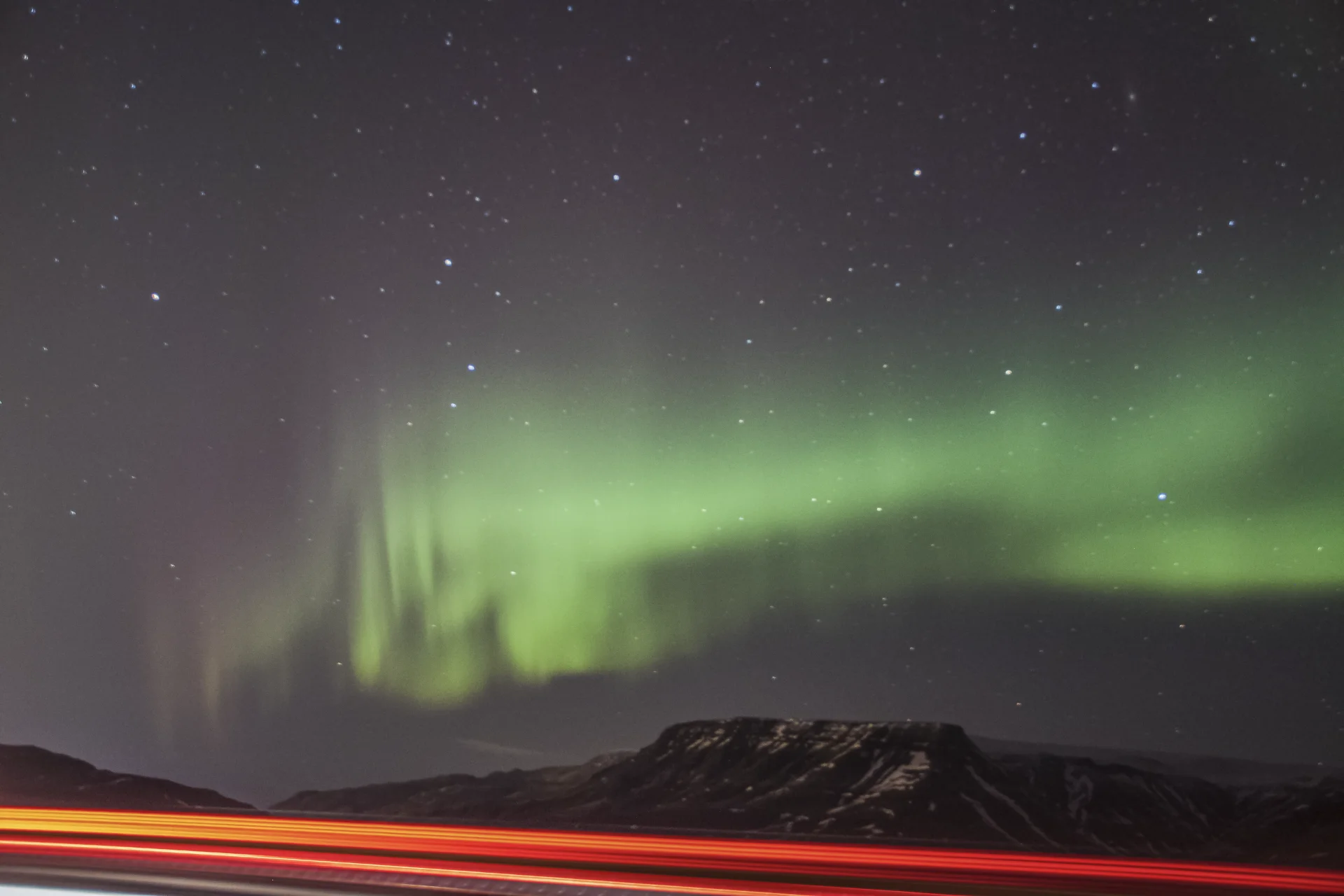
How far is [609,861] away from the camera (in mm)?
2451

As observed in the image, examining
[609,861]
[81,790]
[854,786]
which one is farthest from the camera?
[854,786]

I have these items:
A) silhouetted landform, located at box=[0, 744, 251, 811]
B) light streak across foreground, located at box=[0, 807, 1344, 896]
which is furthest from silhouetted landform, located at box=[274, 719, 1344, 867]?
light streak across foreground, located at box=[0, 807, 1344, 896]

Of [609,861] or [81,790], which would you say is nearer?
[609,861]

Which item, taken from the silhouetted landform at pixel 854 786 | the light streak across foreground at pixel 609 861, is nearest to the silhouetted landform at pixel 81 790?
the light streak across foreground at pixel 609 861

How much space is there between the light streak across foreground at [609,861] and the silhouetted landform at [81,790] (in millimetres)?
1074

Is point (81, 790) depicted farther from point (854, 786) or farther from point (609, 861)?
point (854, 786)

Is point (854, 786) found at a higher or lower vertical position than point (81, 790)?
lower

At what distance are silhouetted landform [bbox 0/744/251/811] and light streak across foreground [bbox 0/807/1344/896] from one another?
107cm

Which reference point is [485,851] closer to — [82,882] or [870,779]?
[82,882]

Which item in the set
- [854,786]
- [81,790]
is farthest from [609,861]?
[854,786]

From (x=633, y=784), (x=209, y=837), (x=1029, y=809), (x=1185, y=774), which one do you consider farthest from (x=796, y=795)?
(x=209, y=837)

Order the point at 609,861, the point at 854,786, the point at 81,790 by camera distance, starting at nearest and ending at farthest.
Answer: the point at 609,861 → the point at 81,790 → the point at 854,786

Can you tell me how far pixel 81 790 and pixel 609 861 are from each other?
8527mm

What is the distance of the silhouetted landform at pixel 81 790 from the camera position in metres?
4.39
